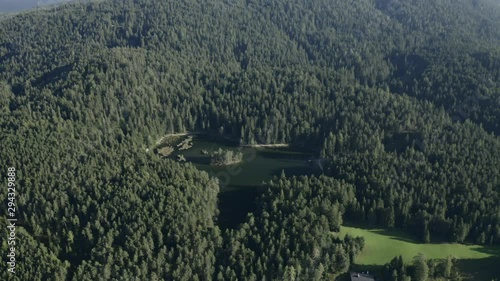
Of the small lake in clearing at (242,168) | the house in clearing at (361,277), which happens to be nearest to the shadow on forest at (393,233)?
the house in clearing at (361,277)

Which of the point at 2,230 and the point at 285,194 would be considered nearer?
the point at 2,230

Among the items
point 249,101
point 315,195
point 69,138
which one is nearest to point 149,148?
point 69,138

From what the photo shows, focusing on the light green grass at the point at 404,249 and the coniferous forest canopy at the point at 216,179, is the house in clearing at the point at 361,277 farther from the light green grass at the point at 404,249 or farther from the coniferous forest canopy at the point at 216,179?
the light green grass at the point at 404,249

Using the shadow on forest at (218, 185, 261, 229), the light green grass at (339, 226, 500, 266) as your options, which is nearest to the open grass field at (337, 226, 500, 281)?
the light green grass at (339, 226, 500, 266)

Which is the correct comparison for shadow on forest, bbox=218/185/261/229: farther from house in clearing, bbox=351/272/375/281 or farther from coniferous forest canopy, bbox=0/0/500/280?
house in clearing, bbox=351/272/375/281

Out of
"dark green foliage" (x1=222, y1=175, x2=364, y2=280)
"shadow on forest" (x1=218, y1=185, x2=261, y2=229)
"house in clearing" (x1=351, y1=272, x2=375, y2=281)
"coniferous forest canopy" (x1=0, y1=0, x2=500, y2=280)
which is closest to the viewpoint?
"dark green foliage" (x1=222, y1=175, x2=364, y2=280)

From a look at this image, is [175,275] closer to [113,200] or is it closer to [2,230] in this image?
[113,200]

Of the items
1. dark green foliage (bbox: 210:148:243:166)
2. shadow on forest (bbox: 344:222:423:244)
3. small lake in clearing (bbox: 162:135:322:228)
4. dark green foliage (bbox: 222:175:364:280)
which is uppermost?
dark green foliage (bbox: 222:175:364:280)
